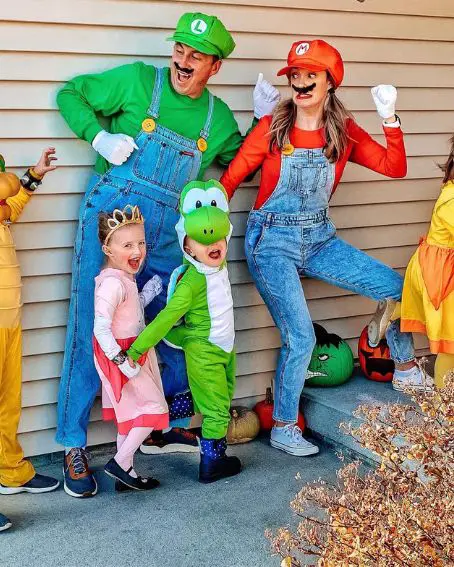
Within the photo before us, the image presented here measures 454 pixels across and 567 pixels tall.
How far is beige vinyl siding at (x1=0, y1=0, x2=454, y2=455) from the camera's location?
4.41 meters

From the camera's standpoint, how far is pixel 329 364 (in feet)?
17.2

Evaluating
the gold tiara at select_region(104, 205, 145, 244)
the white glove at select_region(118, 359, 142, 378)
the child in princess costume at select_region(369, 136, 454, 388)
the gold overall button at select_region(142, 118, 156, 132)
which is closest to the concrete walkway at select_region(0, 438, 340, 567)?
the white glove at select_region(118, 359, 142, 378)

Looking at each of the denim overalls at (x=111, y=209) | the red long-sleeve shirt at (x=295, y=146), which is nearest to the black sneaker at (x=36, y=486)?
the denim overalls at (x=111, y=209)

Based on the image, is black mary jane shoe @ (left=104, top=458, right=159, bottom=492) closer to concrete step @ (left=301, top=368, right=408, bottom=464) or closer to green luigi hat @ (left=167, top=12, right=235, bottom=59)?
concrete step @ (left=301, top=368, right=408, bottom=464)

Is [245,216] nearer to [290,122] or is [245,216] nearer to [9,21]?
[290,122]

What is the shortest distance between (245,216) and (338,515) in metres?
2.71

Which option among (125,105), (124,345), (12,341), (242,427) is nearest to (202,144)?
(125,105)

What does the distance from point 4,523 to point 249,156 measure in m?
2.22

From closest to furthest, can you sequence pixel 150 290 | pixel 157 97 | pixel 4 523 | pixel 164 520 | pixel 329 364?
pixel 4 523 → pixel 164 520 → pixel 157 97 → pixel 150 290 → pixel 329 364

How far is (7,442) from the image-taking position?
4305 millimetres

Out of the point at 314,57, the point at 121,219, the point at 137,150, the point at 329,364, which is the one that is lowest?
the point at 329,364

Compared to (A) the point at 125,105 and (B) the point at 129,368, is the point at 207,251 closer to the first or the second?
(B) the point at 129,368

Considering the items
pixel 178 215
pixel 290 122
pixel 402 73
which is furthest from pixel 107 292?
pixel 402 73

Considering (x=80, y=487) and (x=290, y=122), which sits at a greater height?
(x=290, y=122)
